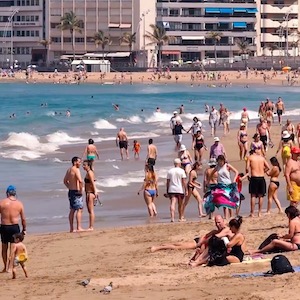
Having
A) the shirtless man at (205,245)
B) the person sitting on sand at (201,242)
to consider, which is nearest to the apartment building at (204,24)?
the person sitting on sand at (201,242)

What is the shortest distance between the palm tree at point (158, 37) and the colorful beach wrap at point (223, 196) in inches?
4091

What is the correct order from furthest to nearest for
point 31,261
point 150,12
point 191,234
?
point 150,12 → point 191,234 → point 31,261

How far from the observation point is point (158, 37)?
119438 mm

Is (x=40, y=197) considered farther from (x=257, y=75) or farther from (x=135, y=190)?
(x=257, y=75)

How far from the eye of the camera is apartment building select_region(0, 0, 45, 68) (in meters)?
126

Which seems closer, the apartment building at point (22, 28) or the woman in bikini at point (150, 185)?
the woman in bikini at point (150, 185)

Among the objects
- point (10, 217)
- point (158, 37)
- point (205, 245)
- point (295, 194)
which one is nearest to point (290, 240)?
point (205, 245)

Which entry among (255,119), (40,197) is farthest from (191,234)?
(255,119)

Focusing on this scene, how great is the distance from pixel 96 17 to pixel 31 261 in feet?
379

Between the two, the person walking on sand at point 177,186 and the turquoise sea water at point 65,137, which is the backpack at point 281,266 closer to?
the person walking on sand at point 177,186

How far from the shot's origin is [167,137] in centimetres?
3875

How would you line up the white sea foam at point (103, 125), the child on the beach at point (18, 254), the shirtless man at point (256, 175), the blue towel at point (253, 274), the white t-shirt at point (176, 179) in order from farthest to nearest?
1. the white sea foam at point (103, 125)
2. the white t-shirt at point (176, 179)
3. the shirtless man at point (256, 175)
4. the child on the beach at point (18, 254)
5. the blue towel at point (253, 274)

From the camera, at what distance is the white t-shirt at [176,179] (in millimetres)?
16594

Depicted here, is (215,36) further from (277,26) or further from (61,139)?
(61,139)
